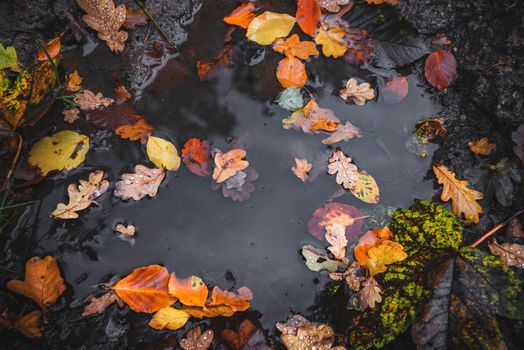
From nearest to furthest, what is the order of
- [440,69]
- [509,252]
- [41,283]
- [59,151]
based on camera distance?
[41,283], [509,252], [59,151], [440,69]

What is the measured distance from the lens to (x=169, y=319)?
6.23 feet

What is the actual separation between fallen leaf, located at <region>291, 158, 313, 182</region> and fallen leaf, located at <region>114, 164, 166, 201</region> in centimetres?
82

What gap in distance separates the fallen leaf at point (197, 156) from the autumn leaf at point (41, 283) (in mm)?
917

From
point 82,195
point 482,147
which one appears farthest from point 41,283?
point 482,147

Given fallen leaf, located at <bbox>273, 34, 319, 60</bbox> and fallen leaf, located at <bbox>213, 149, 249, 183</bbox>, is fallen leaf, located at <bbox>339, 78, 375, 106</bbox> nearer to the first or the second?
fallen leaf, located at <bbox>273, 34, 319, 60</bbox>

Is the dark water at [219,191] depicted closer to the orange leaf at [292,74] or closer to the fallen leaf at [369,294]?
the orange leaf at [292,74]

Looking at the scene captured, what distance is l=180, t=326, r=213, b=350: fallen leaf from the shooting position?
6.20 feet

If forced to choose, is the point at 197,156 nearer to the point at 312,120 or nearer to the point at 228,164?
the point at 228,164

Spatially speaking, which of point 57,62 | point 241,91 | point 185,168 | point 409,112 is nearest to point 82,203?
point 185,168

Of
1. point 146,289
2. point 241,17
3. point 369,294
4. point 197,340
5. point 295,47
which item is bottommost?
point 197,340

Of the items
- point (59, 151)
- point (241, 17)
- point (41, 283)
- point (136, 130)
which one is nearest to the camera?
point (41, 283)

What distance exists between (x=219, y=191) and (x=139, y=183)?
1.59 feet

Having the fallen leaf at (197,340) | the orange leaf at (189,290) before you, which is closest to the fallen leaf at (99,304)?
the orange leaf at (189,290)

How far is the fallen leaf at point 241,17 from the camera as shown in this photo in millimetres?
2498
